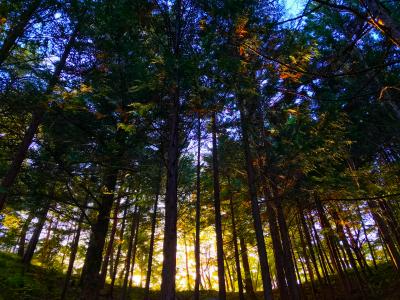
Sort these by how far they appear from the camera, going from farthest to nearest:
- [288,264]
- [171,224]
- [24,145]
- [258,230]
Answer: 1. [288,264]
2. [258,230]
3. [24,145]
4. [171,224]

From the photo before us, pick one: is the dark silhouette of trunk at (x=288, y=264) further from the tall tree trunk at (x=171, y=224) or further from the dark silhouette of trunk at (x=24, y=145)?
the dark silhouette of trunk at (x=24, y=145)

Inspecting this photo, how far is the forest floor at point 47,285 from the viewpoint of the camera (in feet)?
44.8

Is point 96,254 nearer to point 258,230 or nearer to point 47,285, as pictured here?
point 258,230

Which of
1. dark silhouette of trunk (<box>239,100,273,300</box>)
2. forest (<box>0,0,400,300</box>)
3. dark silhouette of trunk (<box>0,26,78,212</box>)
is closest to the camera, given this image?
forest (<box>0,0,400,300</box>)

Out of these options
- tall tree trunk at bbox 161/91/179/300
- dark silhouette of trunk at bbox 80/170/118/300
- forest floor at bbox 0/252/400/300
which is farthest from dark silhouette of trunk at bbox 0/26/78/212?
forest floor at bbox 0/252/400/300

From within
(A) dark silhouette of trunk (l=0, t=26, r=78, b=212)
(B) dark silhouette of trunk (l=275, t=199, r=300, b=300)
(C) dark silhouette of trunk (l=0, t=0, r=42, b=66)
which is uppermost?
(C) dark silhouette of trunk (l=0, t=0, r=42, b=66)

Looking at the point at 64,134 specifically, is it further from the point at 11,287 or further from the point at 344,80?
the point at 344,80

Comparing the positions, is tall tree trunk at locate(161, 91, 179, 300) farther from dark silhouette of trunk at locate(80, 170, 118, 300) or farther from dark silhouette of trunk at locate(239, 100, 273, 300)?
dark silhouette of trunk at locate(239, 100, 273, 300)

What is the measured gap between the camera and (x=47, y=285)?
16891 mm

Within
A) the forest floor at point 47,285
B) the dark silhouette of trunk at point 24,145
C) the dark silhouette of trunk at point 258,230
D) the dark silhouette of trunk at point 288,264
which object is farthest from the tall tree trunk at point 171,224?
the forest floor at point 47,285

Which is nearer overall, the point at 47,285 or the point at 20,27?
the point at 20,27

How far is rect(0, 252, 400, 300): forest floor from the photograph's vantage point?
1365 cm

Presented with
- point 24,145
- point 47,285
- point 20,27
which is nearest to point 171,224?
point 24,145

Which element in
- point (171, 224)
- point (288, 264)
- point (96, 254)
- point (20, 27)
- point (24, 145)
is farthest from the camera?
point (288, 264)
